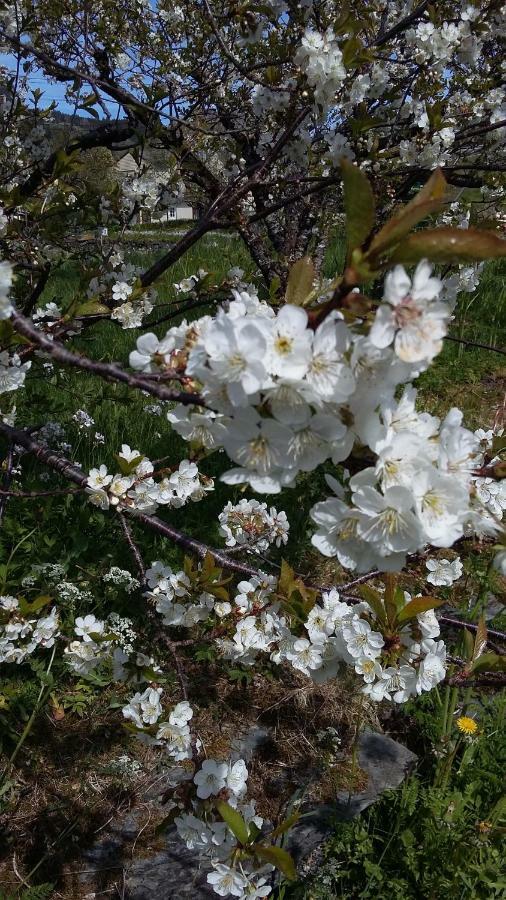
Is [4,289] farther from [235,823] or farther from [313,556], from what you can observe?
[313,556]

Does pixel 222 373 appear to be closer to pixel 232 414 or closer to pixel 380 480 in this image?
pixel 232 414

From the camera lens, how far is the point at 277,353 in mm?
712

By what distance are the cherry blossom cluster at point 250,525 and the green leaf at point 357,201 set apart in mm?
1372

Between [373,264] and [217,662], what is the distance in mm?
2005

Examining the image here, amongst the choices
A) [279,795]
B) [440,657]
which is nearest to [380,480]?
[440,657]

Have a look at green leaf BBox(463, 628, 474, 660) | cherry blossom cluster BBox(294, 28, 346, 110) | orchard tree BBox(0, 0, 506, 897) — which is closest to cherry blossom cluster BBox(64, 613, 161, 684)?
orchard tree BBox(0, 0, 506, 897)

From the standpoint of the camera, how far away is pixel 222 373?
723 millimetres

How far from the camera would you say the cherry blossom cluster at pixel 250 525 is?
2.06 m

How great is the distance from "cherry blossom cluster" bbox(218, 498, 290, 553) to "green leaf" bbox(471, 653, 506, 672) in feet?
2.85

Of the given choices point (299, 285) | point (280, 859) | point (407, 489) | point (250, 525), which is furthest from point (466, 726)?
point (299, 285)

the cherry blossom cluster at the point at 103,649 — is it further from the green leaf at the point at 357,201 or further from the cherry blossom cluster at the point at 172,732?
the green leaf at the point at 357,201

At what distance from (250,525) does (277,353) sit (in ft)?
4.39

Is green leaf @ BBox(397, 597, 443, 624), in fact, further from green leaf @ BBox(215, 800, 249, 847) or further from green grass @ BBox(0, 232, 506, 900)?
green grass @ BBox(0, 232, 506, 900)

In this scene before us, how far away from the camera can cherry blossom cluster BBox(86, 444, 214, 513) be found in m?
1.62
